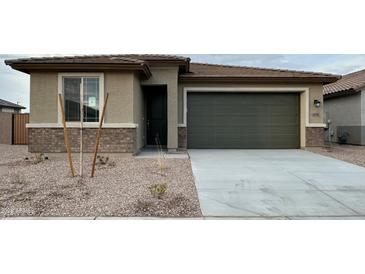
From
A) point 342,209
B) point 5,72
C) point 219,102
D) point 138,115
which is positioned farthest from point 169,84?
point 5,72

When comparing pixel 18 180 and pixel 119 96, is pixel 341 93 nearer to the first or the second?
pixel 119 96

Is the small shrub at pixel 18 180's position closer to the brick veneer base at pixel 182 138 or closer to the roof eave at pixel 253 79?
the brick veneer base at pixel 182 138

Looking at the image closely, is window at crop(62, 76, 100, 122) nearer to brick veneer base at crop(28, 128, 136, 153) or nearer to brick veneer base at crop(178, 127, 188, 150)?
brick veneer base at crop(28, 128, 136, 153)

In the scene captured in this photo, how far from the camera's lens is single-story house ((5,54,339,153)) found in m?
10.2

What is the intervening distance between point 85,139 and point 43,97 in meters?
2.08

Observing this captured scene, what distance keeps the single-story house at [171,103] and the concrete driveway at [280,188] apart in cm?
337

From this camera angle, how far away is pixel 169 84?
11.7 metres

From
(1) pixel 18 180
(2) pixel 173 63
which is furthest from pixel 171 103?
(1) pixel 18 180

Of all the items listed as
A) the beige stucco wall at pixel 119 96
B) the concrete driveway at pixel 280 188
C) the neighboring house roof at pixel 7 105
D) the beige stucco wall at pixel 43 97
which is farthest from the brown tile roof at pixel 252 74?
the neighboring house roof at pixel 7 105

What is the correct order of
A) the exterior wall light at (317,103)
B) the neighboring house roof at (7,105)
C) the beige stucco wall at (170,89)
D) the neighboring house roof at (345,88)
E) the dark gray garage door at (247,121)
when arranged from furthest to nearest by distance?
the neighboring house roof at (7,105)
the neighboring house roof at (345,88)
the dark gray garage door at (247,121)
the exterior wall light at (317,103)
the beige stucco wall at (170,89)

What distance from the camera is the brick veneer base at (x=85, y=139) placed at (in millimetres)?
10195

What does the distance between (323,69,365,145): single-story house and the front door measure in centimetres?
956

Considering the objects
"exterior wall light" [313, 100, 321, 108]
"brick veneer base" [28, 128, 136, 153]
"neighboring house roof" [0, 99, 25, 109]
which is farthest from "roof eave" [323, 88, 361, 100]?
"neighboring house roof" [0, 99, 25, 109]

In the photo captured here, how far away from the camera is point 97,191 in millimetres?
5742
